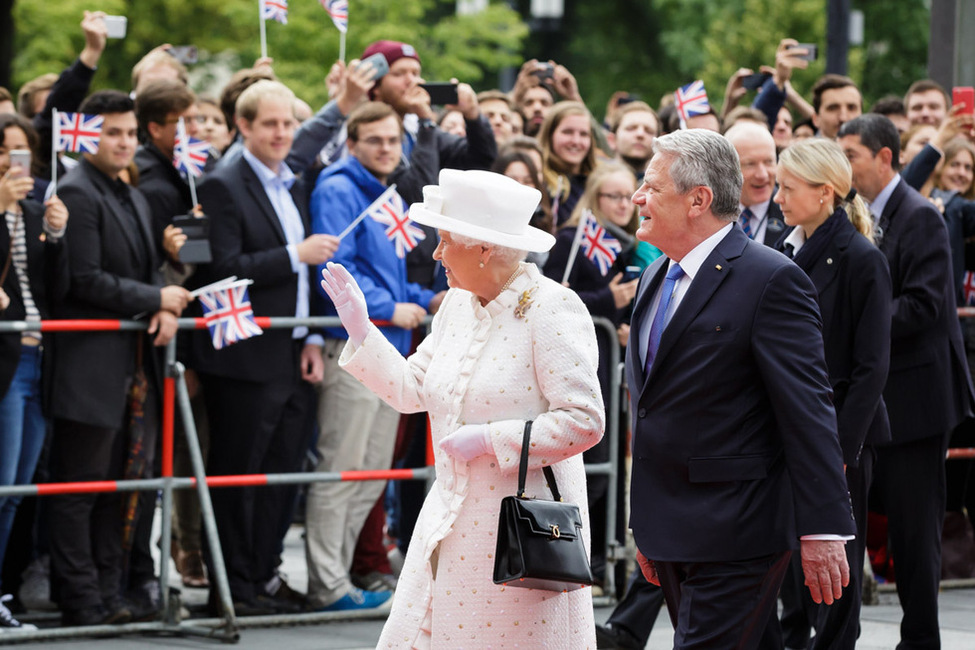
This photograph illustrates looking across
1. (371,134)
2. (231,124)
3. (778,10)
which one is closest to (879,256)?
(371,134)

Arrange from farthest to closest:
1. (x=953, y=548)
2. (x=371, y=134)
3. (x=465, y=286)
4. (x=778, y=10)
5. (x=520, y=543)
→ 1. (x=778, y=10)
2. (x=953, y=548)
3. (x=371, y=134)
4. (x=465, y=286)
5. (x=520, y=543)

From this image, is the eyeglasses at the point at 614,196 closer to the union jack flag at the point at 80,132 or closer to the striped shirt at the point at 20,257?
the union jack flag at the point at 80,132

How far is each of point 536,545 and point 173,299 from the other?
3.41m

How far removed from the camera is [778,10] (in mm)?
31375

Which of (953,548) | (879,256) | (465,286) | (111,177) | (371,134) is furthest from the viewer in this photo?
(953,548)

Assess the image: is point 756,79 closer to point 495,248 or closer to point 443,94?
point 443,94

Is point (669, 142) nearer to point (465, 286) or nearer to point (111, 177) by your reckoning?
point (465, 286)

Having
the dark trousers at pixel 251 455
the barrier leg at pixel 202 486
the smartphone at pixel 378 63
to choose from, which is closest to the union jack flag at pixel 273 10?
the smartphone at pixel 378 63

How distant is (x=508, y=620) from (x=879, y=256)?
2321 mm

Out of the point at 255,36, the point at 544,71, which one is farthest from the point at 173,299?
the point at 255,36

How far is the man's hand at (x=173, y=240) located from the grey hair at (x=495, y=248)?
322 centimetres

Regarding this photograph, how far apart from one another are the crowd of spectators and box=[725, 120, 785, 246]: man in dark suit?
1cm

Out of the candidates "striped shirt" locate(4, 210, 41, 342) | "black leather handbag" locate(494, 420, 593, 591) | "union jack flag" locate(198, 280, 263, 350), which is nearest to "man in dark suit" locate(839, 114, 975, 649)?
"black leather handbag" locate(494, 420, 593, 591)

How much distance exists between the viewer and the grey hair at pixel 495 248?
16.8ft
